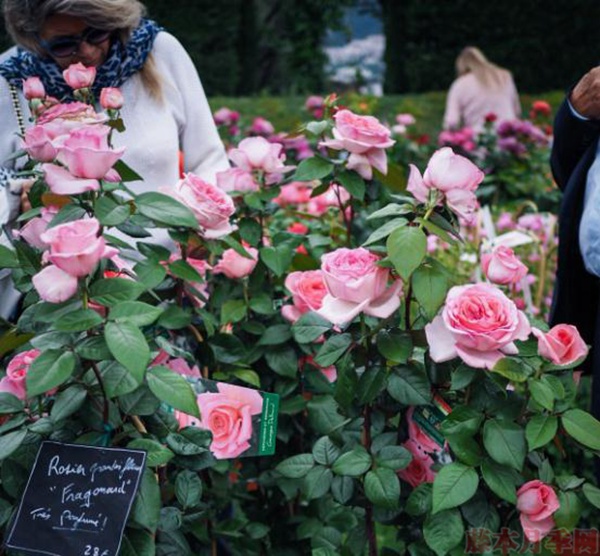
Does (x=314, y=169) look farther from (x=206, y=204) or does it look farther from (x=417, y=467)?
(x=417, y=467)

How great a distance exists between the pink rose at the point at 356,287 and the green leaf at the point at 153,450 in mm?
313

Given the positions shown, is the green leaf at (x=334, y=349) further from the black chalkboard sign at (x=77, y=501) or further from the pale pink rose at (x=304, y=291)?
the black chalkboard sign at (x=77, y=501)

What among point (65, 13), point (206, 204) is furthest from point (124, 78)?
point (206, 204)

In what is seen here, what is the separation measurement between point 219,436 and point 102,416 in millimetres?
236

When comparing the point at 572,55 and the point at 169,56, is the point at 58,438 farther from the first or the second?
the point at 572,55

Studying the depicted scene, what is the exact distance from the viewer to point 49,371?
114 centimetres

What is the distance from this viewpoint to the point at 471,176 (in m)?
1.33

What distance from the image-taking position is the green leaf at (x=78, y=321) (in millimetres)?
1140

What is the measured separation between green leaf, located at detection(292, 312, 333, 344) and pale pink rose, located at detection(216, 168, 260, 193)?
1.31ft

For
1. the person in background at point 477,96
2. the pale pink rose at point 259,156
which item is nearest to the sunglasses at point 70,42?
the pale pink rose at point 259,156

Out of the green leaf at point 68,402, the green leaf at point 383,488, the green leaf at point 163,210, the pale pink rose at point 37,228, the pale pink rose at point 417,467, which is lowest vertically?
the pale pink rose at point 417,467

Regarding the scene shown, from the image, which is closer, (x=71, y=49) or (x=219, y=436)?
(x=219, y=436)

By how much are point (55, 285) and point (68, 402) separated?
7.8 inches

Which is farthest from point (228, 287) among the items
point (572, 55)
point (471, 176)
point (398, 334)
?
point (572, 55)
